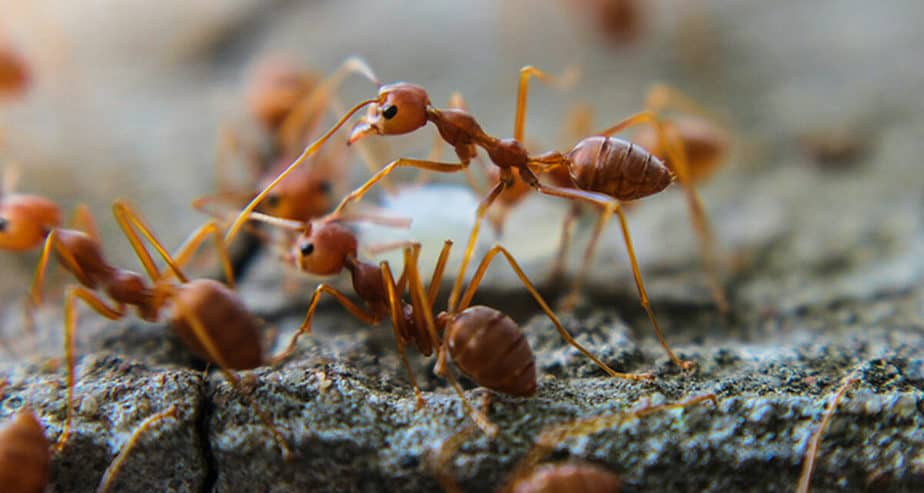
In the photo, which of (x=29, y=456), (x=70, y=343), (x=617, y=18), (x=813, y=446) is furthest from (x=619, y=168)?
(x=617, y=18)

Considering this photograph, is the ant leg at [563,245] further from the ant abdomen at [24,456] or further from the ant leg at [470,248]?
the ant abdomen at [24,456]

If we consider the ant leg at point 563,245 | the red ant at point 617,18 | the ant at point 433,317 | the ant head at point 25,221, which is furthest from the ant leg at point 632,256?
the red ant at point 617,18

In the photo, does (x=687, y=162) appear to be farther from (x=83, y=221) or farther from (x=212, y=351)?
(x=83, y=221)

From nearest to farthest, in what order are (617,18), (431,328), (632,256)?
(431,328) → (632,256) → (617,18)

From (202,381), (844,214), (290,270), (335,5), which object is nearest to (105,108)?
(335,5)

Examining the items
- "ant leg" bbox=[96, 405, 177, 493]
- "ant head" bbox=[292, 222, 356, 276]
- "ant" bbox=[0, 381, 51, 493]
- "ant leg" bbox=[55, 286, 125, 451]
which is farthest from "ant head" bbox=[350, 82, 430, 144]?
"ant" bbox=[0, 381, 51, 493]

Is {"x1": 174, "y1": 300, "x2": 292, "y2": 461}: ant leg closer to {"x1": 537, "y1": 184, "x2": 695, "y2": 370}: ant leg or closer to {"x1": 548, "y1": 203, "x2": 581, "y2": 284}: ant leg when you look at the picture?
{"x1": 537, "y1": 184, "x2": 695, "y2": 370}: ant leg

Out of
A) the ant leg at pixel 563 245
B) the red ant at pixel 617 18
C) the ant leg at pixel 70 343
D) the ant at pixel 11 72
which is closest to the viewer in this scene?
the ant leg at pixel 70 343
